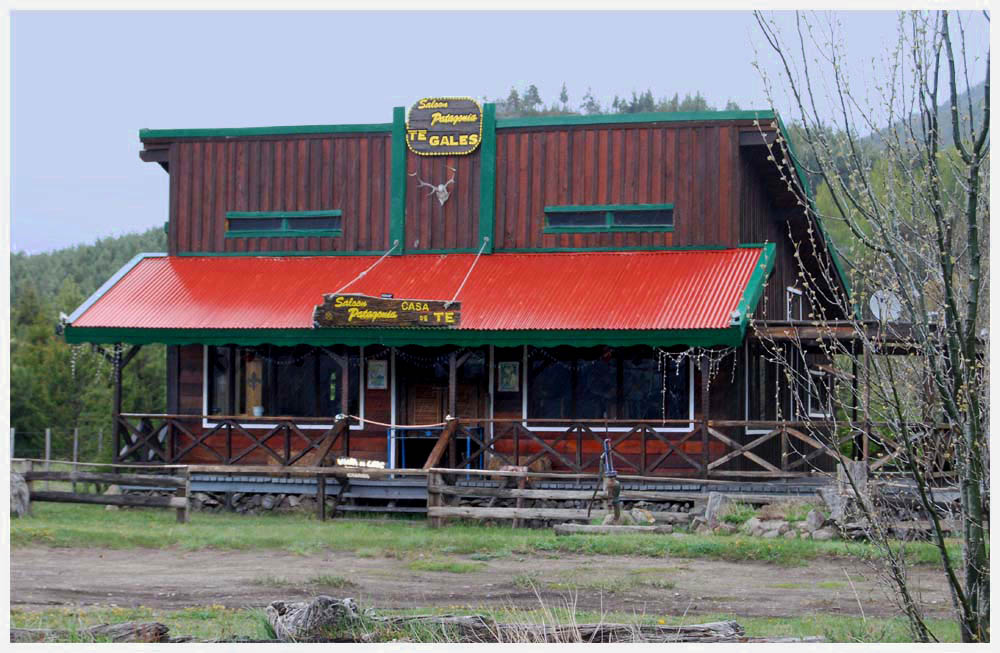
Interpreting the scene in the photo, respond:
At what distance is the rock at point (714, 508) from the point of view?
18.6 m

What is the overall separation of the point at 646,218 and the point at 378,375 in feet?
19.1

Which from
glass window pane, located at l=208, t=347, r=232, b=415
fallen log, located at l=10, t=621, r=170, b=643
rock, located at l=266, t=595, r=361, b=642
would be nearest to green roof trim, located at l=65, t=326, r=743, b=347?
glass window pane, located at l=208, t=347, r=232, b=415

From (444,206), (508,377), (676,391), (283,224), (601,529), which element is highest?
(444,206)

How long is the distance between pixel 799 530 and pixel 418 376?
874cm

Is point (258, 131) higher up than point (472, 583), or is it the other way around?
point (258, 131)

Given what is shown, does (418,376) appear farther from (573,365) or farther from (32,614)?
(32,614)

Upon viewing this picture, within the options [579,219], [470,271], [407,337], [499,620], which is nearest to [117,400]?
[407,337]

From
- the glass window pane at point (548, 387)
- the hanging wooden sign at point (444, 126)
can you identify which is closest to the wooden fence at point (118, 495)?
the glass window pane at point (548, 387)

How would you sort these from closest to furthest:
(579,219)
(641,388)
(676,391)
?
(676,391)
(641,388)
(579,219)

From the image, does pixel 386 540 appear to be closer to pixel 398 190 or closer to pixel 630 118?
pixel 398 190

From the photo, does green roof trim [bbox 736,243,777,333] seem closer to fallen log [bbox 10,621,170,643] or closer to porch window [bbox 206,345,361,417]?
porch window [bbox 206,345,361,417]

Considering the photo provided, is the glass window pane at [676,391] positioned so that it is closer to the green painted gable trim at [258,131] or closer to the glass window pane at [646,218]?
the glass window pane at [646,218]

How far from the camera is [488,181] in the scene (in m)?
25.2

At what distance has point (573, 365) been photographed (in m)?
23.2
